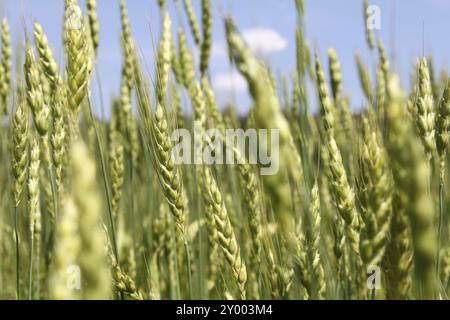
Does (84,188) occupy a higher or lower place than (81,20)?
lower

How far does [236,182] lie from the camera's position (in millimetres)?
2297

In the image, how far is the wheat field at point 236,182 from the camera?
2.05 feet

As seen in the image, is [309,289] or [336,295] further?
[336,295]

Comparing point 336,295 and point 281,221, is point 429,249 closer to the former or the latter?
point 281,221

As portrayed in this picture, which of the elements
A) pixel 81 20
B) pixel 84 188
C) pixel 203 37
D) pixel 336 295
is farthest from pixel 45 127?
pixel 203 37

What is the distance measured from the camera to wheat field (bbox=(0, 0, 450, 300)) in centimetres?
63

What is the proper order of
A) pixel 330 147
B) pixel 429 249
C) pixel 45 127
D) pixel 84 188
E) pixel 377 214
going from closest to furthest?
pixel 84 188
pixel 429 249
pixel 377 214
pixel 330 147
pixel 45 127

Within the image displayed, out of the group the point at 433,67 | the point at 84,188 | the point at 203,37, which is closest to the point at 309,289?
the point at 84,188
